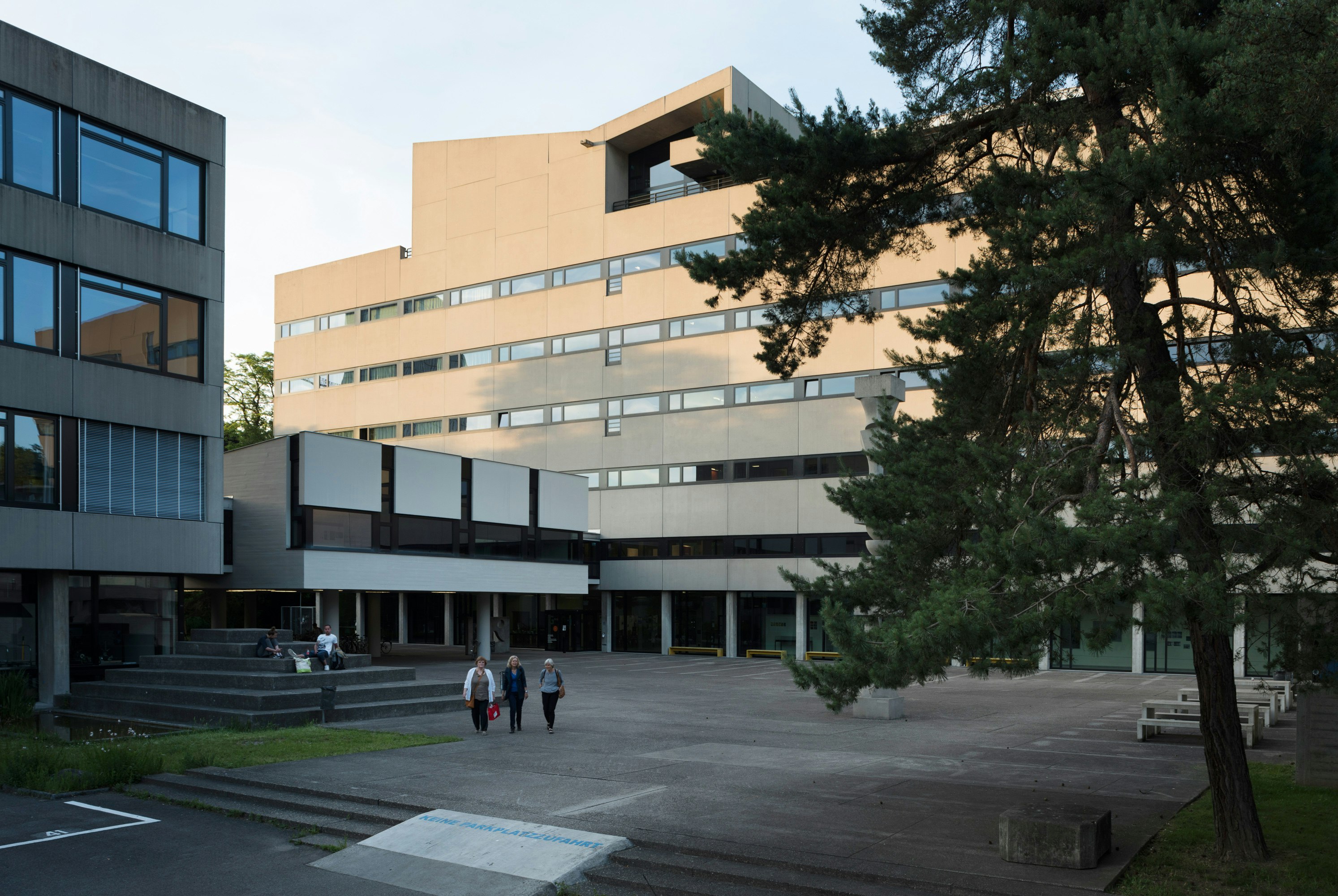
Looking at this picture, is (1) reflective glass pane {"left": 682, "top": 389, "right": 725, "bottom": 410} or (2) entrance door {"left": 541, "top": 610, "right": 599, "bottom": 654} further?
(2) entrance door {"left": 541, "top": 610, "right": 599, "bottom": 654}

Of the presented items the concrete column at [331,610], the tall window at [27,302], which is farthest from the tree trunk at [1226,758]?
the concrete column at [331,610]

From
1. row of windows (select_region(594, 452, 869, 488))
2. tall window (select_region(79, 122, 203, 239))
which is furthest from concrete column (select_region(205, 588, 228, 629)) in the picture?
row of windows (select_region(594, 452, 869, 488))

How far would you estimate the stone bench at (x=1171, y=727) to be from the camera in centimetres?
1870

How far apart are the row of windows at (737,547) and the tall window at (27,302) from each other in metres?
27.9

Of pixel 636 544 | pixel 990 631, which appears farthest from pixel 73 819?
pixel 636 544

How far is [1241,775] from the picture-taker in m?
9.91

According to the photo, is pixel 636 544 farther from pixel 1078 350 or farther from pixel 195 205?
pixel 1078 350

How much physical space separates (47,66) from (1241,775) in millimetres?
27270

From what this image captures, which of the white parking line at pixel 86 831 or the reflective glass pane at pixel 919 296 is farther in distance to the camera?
the reflective glass pane at pixel 919 296

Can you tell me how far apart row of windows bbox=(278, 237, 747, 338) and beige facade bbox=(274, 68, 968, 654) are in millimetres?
109

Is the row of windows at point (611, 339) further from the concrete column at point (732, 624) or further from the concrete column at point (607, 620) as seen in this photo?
the concrete column at point (732, 624)

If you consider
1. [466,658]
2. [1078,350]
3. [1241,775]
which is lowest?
[466,658]

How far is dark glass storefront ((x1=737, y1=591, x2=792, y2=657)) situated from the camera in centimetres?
4512

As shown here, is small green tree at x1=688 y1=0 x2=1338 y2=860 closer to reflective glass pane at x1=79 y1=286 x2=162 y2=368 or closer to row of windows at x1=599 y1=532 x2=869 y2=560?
reflective glass pane at x1=79 y1=286 x2=162 y2=368
